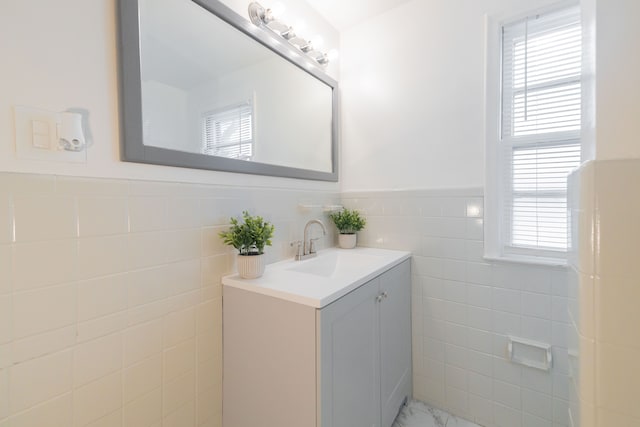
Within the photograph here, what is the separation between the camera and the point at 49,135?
30.5 inches

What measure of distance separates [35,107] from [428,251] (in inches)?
72.7

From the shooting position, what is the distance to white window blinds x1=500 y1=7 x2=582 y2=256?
1.40 meters

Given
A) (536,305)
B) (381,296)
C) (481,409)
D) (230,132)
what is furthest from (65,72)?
(481,409)

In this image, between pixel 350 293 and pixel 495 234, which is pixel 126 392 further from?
pixel 495 234

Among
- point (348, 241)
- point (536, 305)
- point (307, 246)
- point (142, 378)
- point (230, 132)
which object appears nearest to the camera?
point (142, 378)

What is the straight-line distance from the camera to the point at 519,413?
149 cm

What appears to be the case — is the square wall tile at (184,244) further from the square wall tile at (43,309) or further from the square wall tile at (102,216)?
the square wall tile at (43,309)

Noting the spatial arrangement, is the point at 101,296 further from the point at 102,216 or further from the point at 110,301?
the point at 102,216

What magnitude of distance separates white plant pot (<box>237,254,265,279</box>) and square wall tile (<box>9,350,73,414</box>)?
1.88ft

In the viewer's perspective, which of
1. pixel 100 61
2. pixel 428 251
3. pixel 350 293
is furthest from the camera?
pixel 428 251

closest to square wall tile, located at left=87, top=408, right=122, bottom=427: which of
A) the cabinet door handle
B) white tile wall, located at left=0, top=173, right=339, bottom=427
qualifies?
white tile wall, located at left=0, top=173, right=339, bottom=427

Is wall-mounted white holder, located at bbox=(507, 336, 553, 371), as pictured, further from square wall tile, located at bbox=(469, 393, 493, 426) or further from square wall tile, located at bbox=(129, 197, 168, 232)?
square wall tile, located at bbox=(129, 197, 168, 232)

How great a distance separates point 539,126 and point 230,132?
1606 millimetres

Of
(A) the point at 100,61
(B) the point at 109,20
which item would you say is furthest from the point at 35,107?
(B) the point at 109,20
